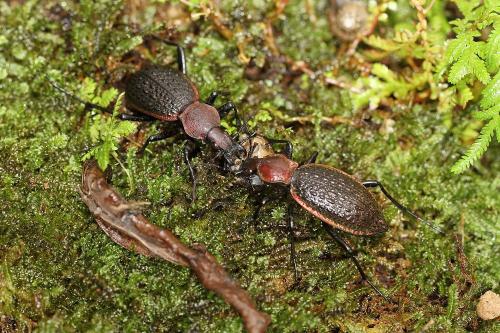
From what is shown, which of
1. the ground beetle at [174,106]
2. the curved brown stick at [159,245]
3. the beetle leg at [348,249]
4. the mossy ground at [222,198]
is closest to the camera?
the curved brown stick at [159,245]

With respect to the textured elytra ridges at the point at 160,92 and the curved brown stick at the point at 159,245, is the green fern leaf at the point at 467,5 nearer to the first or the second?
the textured elytra ridges at the point at 160,92

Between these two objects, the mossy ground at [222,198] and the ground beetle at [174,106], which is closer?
the mossy ground at [222,198]

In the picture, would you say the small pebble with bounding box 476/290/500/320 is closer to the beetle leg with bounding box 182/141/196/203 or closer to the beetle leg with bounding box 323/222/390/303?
the beetle leg with bounding box 323/222/390/303

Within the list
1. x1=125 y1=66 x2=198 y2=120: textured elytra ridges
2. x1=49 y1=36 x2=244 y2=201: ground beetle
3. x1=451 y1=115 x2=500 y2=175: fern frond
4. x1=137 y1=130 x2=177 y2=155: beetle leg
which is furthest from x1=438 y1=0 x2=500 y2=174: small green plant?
x1=137 y1=130 x2=177 y2=155: beetle leg

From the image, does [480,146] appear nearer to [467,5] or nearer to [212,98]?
[467,5]

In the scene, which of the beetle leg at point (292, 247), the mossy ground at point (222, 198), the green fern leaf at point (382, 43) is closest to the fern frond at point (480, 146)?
the mossy ground at point (222, 198)

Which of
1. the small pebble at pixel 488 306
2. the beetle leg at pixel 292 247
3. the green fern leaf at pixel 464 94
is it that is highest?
the green fern leaf at pixel 464 94

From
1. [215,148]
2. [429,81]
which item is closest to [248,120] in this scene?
[215,148]
